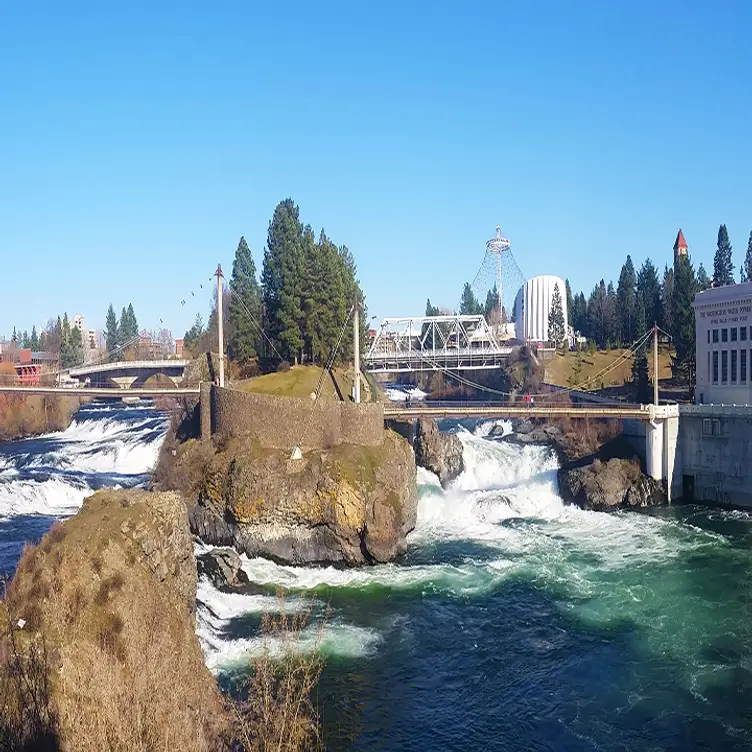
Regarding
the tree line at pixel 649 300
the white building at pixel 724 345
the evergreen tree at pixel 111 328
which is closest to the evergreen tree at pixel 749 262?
the tree line at pixel 649 300

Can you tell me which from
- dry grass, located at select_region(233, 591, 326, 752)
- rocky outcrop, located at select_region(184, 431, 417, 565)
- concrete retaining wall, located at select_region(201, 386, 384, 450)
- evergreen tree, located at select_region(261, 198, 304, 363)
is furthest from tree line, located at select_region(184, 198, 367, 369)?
dry grass, located at select_region(233, 591, 326, 752)

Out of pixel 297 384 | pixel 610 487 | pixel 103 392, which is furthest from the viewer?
pixel 103 392

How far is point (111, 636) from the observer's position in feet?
64.1

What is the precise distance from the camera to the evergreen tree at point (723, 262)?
105125 millimetres

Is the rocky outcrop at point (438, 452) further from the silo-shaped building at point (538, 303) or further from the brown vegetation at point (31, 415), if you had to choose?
the silo-shaped building at point (538, 303)

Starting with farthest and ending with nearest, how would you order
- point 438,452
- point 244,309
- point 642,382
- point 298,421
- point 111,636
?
point 642,382, point 244,309, point 438,452, point 298,421, point 111,636

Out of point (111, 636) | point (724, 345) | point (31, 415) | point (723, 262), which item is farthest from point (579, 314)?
point (111, 636)

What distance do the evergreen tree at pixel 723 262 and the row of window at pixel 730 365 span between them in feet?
181

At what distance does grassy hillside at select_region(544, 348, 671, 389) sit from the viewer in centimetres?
9362

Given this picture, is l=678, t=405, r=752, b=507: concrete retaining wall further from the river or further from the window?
the window

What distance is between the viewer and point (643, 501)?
5150cm

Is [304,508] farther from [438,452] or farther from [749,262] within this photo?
[749,262]

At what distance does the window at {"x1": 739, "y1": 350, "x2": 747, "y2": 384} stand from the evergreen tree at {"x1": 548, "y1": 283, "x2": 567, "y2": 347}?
63.1m

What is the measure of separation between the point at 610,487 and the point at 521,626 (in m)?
23.5
